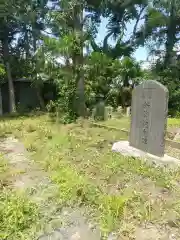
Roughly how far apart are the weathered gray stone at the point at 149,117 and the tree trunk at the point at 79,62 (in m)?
7.54

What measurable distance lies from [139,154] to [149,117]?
0.79m

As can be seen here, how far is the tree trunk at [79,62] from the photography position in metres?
13.8

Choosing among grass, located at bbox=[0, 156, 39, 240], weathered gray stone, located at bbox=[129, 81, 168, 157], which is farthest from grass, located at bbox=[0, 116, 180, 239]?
weathered gray stone, located at bbox=[129, 81, 168, 157]

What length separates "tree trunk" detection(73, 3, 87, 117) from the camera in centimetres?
1376

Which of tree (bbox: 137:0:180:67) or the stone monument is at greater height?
tree (bbox: 137:0:180:67)

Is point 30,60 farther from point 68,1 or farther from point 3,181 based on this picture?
point 3,181

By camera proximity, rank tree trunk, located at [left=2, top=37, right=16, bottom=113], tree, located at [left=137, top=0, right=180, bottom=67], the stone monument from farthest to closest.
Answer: tree trunk, located at [left=2, top=37, right=16, bottom=113] < tree, located at [left=137, top=0, right=180, bottom=67] < the stone monument

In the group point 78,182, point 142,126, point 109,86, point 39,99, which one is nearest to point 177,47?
point 109,86

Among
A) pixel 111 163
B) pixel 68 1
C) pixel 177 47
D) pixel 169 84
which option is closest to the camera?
pixel 111 163

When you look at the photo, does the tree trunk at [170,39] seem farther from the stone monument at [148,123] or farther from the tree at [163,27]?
the stone monument at [148,123]

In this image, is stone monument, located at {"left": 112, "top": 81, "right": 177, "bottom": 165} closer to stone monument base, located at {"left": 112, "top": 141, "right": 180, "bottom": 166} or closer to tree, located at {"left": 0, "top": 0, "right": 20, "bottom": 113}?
stone monument base, located at {"left": 112, "top": 141, "right": 180, "bottom": 166}

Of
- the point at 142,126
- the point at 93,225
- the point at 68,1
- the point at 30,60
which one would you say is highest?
the point at 68,1

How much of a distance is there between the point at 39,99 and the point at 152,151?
575 inches

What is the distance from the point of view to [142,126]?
21.3 feet
